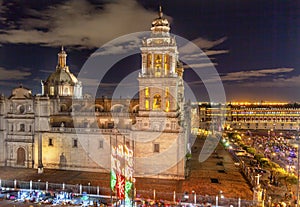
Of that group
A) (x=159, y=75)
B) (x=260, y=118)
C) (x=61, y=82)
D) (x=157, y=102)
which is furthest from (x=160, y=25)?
(x=260, y=118)

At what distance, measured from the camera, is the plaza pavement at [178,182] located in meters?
38.6

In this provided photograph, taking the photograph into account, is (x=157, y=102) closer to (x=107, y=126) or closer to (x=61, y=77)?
(x=107, y=126)

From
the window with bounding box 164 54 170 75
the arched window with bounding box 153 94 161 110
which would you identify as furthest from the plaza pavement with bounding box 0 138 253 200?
the window with bounding box 164 54 170 75

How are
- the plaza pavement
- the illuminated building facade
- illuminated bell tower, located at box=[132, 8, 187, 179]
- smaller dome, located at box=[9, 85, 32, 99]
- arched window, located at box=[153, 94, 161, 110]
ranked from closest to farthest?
1. the plaza pavement
2. illuminated bell tower, located at box=[132, 8, 187, 179]
3. arched window, located at box=[153, 94, 161, 110]
4. smaller dome, located at box=[9, 85, 32, 99]
5. the illuminated building facade

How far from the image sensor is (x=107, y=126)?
51406 mm

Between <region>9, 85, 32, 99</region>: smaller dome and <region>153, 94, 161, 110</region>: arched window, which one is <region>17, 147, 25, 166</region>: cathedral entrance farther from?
<region>153, 94, 161, 110</region>: arched window

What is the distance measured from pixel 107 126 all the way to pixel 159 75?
45.5ft

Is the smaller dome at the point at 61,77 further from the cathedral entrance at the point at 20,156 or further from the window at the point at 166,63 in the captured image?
the window at the point at 166,63

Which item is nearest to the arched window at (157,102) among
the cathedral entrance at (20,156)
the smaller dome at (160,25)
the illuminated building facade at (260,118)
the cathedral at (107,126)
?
the cathedral at (107,126)

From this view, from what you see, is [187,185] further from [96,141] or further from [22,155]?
[22,155]

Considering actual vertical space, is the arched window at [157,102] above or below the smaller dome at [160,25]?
below

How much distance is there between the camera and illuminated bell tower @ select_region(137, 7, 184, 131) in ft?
148

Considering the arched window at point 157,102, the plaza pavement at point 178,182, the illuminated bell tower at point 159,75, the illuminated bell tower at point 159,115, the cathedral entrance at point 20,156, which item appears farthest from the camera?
the cathedral entrance at point 20,156

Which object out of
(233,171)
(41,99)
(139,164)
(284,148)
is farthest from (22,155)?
(284,148)
